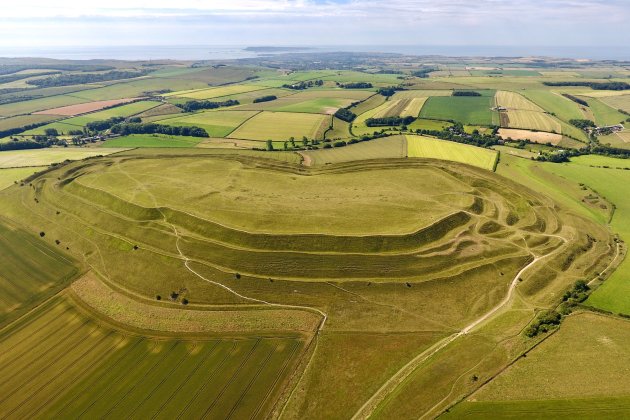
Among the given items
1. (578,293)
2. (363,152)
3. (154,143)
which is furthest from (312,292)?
(154,143)

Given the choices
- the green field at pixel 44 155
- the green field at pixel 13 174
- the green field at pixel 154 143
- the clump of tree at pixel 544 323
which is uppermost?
the green field at pixel 154 143

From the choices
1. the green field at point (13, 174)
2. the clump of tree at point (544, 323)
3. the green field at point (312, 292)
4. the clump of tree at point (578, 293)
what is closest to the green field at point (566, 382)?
the green field at point (312, 292)

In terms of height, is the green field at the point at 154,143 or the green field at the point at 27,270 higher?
the green field at the point at 154,143

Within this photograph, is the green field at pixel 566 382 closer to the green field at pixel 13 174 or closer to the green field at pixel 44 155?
the green field at pixel 13 174

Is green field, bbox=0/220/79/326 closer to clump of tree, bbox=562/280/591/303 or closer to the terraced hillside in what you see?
the terraced hillside

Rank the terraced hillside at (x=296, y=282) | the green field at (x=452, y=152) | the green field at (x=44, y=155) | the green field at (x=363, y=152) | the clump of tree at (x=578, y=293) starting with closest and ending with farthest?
the terraced hillside at (x=296, y=282), the clump of tree at (x=578, y=293), the green field at (x=452, y=152), the green field at (x=363, y=152), the green field at (x=44, y=155)

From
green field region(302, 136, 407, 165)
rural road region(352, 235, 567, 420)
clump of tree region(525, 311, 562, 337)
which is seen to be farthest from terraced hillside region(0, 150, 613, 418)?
green field region(302, 136, 407, 165)

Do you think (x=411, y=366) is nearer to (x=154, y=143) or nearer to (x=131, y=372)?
(x=131, y=372)

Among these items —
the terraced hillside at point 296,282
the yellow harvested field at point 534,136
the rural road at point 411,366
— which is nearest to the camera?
the rural road at point 411,366
